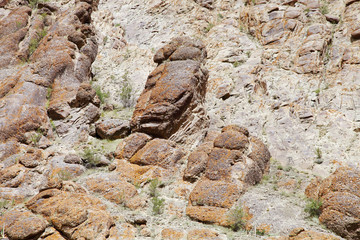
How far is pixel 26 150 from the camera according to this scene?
10.9 metres

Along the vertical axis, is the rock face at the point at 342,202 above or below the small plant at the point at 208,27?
below

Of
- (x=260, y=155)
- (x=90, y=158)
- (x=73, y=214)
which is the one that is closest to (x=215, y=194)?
(x=260, y=155)

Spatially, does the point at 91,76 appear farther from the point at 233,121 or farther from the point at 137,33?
the point at 233,121

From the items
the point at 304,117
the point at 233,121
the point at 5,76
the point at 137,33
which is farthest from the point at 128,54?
the point at 304,117

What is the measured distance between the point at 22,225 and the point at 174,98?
6.90 m

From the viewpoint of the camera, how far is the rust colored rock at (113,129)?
477 inches

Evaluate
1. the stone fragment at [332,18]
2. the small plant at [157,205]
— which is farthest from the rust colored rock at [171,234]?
the stone fragment at [332,18]

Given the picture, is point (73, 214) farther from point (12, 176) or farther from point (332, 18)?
point (332, 18)

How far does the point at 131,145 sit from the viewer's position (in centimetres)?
1121

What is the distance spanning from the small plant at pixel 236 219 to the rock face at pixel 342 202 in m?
2.12

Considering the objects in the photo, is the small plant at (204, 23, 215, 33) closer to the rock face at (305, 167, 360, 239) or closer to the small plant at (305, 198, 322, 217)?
the rock face at (305, 167, 360, 239)

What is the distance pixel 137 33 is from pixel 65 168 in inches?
461

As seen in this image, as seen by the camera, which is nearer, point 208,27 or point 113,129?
point 113,129

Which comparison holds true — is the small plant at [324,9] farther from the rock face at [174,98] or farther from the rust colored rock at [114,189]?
the rust colored rock at [114,189]
